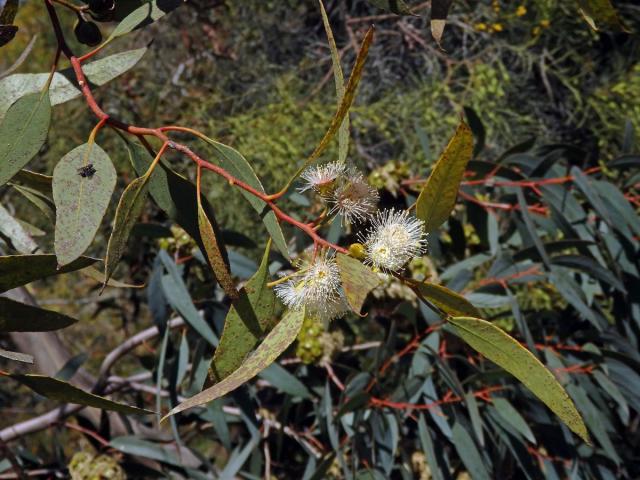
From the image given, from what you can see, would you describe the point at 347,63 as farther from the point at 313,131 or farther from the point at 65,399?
the point at 65,399

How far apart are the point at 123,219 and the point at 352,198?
0.47 ft

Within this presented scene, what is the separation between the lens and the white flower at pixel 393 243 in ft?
1.46

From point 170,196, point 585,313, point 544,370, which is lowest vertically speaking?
point 585,313

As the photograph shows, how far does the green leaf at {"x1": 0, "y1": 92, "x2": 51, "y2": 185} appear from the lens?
477 mm

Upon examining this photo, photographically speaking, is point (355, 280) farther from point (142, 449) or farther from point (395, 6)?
point (142, 449)

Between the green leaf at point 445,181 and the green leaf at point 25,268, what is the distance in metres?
0.22

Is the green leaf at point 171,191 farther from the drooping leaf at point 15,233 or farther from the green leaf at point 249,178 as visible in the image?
the drooping leaf at point 15,233

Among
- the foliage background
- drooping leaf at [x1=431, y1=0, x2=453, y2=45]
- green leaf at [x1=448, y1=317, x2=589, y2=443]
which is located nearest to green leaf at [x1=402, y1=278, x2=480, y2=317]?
green leaf at [x1=448, y1=317, x2=589, y2=443]

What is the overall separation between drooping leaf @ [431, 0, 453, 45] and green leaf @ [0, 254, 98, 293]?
0.89ft

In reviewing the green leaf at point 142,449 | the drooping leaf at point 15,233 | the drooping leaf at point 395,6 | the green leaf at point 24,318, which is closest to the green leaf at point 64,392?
the green leaf at point 24,318

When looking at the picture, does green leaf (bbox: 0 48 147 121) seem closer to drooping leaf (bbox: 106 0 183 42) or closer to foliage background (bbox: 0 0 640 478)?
drooping leaf (bbox: 106 0 183 42)

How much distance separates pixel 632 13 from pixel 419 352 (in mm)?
1220

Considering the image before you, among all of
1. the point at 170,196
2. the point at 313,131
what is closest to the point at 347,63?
the point at 313,131

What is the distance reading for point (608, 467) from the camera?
1.03 metres
